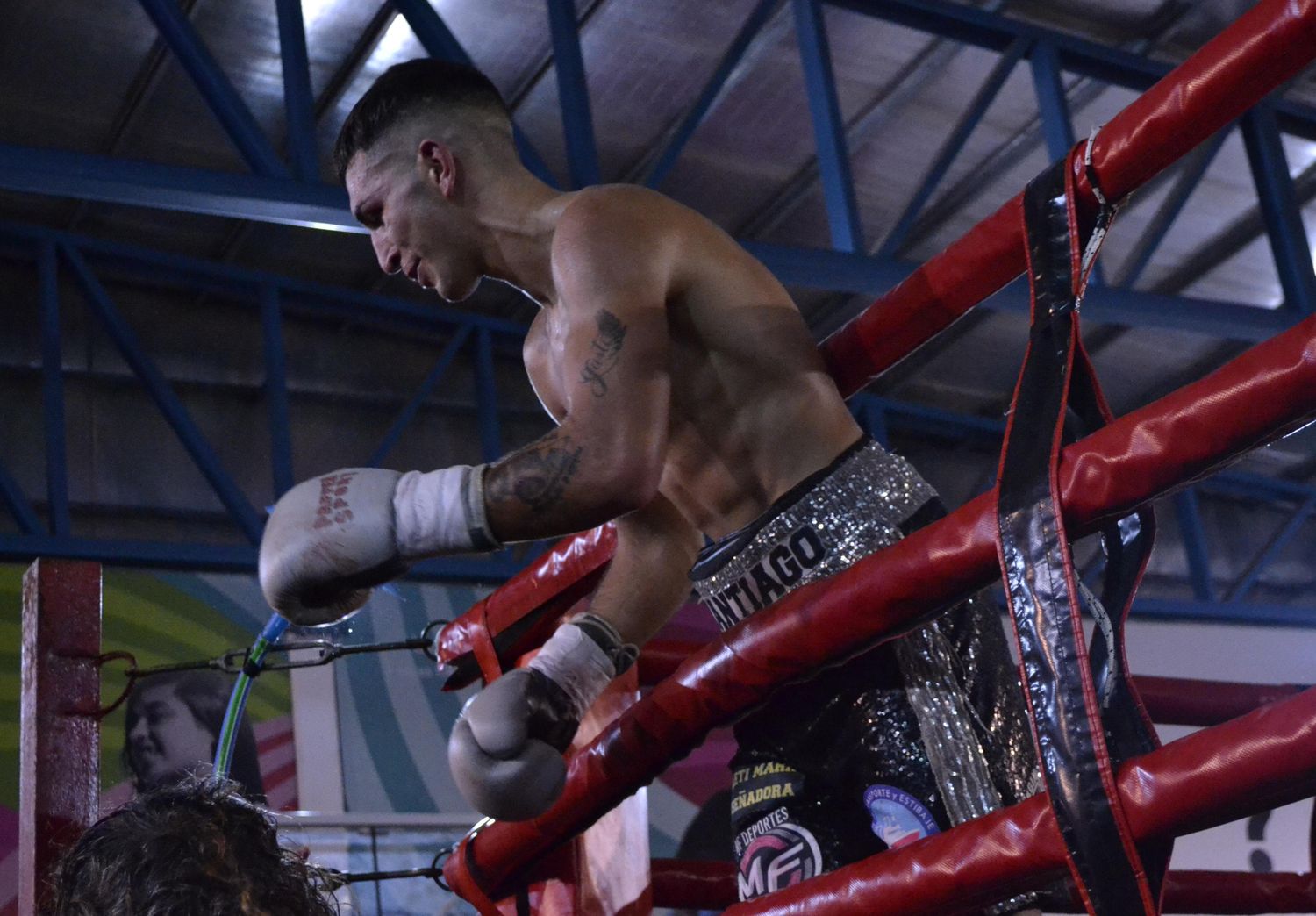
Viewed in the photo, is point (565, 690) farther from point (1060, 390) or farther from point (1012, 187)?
point (1012, 187)

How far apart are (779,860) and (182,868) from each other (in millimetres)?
691

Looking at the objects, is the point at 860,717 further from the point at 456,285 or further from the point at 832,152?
the point at 832,152

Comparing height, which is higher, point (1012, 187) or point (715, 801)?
point (1012, 187)

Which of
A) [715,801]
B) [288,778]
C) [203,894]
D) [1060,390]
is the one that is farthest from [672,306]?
[715,801]

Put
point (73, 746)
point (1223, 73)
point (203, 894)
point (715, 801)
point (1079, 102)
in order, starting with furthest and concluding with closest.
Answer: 1. point (1079, 102)
2. point (715, 801)
3. point (73, 746)
4. point (1223, 73)
5. point (203, 894)

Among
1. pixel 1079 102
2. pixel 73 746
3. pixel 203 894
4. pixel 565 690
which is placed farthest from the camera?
pixel 1079 102

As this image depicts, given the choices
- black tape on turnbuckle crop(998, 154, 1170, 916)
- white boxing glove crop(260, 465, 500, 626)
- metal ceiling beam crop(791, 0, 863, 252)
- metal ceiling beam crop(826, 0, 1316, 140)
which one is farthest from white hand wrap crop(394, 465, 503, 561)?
metal ceiling beam crop(826, 0, 1316, 140)

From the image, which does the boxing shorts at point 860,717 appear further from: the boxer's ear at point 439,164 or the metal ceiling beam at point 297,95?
the metal ceiling beam at point 297,95

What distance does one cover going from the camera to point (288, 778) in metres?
4.65

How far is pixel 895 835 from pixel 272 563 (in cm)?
60

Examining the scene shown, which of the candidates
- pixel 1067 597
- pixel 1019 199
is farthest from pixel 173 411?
pixel 1067 597

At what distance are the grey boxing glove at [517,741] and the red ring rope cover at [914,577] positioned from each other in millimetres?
61

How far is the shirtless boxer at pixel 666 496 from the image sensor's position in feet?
4.20

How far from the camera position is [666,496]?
63.3 inches
